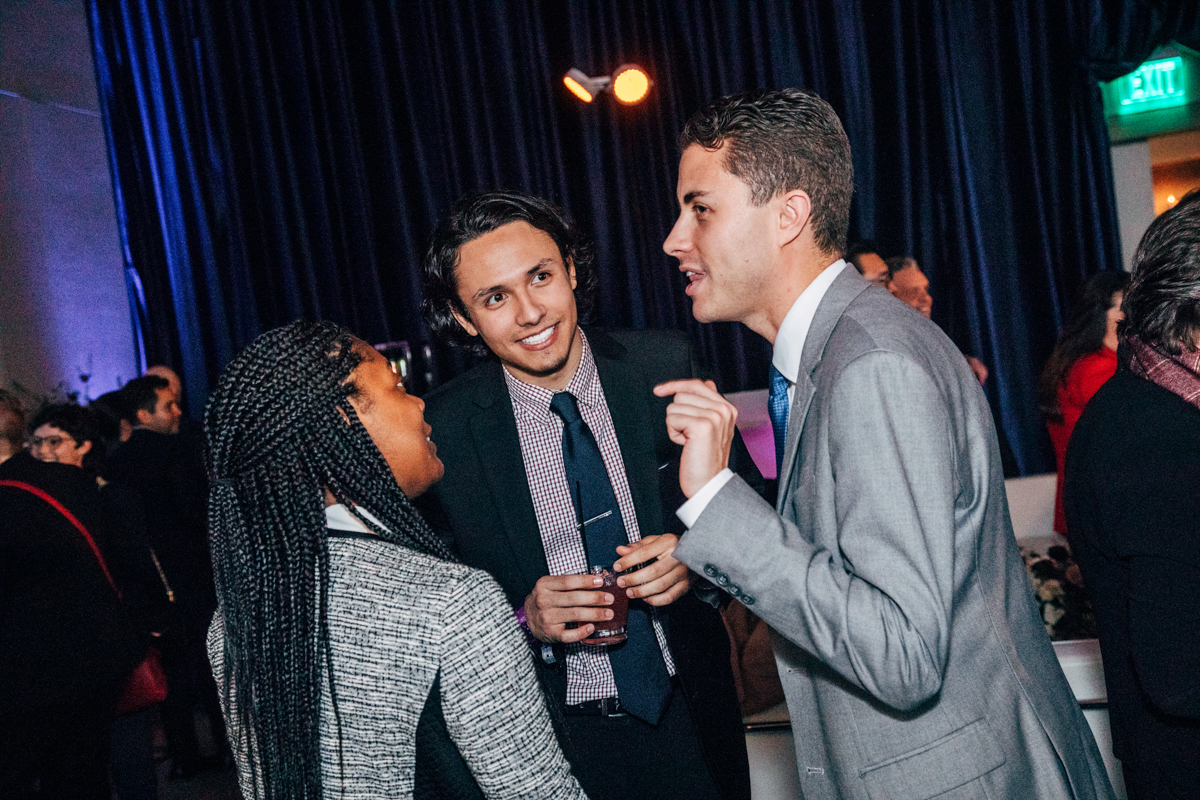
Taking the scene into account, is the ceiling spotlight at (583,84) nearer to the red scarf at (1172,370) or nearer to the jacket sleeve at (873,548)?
the red scarf at (1172,370)

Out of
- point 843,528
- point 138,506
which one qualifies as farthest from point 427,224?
point 843,528

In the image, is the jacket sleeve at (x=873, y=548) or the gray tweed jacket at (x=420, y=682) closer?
the jacket sleeve at (x=873, y=548)

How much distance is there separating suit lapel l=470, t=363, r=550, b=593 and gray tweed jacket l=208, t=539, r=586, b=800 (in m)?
0.66

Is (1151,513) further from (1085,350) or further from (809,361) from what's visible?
(1085,350)

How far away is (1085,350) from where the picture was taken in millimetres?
3203

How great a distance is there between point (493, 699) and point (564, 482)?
2.56 ft

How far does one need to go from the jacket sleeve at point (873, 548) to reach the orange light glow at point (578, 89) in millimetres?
4622

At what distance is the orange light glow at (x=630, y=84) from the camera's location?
16.9 ft

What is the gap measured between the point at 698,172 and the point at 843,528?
1.96 ft

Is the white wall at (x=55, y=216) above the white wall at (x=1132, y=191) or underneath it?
above

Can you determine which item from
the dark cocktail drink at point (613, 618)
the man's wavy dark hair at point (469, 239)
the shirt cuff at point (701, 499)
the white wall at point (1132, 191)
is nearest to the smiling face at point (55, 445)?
the man's wavy dark hair at point (469, 239)

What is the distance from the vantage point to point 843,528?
3.23 ft

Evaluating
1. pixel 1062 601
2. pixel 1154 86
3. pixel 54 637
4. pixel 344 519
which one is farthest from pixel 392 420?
pixel 1154 86

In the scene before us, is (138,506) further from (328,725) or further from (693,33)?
(693,33)
